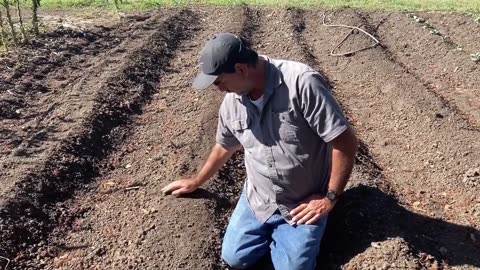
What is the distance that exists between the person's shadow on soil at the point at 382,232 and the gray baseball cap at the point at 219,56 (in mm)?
1466

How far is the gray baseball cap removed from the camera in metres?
3.08

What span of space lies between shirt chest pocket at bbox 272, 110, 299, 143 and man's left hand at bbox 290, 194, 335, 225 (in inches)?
16.0

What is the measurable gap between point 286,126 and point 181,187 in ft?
3.80

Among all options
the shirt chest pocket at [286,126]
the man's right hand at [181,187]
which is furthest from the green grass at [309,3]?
the shirt chest pocket at [286,126]

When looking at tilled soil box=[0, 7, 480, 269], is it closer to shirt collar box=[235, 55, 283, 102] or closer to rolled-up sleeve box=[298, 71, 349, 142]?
rolled-up sleeve box=[298, 71, 349, 142]

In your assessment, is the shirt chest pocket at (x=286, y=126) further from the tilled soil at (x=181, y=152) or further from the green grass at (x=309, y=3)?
the green grass at (x=309, y=3)

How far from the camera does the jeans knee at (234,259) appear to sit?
12.5ft

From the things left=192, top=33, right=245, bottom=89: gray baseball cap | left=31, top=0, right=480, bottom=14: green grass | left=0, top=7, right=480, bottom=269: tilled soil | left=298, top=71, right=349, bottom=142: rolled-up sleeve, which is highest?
left=192, top=33, right=245, bottom=89: gray baseball cap

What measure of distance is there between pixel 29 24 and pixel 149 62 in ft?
10.5

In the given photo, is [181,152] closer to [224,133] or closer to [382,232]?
[224,133]

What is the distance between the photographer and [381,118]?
6441 millimetres

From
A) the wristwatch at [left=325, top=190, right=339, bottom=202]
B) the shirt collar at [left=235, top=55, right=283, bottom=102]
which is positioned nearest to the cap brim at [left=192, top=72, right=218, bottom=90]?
the shirt collar at [left=235, top=55, right=283, bottom=102]

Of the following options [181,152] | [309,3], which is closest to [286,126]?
[181,152]

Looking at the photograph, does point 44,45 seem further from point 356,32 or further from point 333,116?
point 333,116
